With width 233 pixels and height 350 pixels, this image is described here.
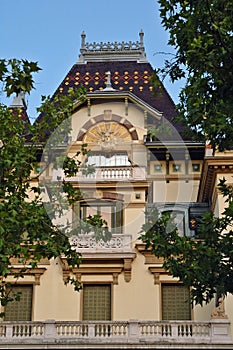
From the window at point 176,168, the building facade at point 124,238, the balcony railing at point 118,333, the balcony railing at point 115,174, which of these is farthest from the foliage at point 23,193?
the window at point 176,168

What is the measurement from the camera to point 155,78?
16016mm

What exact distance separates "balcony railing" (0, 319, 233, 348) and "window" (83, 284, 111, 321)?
1.98 m

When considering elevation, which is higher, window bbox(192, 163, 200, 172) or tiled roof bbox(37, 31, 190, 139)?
tiled roof bbox(37, 31, 190, 139)

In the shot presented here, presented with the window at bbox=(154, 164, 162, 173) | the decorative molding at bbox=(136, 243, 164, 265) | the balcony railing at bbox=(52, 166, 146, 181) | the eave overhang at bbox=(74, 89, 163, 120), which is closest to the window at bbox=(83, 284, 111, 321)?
the decorative molding at bbox=(136, 243, 164, 265)

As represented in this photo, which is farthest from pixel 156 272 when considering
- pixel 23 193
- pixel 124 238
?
pixel 23 193

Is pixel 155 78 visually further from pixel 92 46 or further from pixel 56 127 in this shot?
pixel 92 46

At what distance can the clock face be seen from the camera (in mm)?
29391

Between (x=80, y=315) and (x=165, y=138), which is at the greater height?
(x=165, y=138)

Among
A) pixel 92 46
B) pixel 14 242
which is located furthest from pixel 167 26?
pixel 92 46

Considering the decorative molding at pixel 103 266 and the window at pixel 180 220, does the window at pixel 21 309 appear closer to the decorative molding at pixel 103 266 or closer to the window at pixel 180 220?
the decorative molding at pixel 103 266

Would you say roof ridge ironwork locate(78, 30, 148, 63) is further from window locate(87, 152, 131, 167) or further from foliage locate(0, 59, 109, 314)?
foliage locate(0, 59, 109, 314)

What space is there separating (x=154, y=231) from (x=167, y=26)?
15.1 feet

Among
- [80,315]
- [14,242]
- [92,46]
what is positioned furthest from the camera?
[92,46]

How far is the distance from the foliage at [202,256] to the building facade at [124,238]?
5976 millimetres
